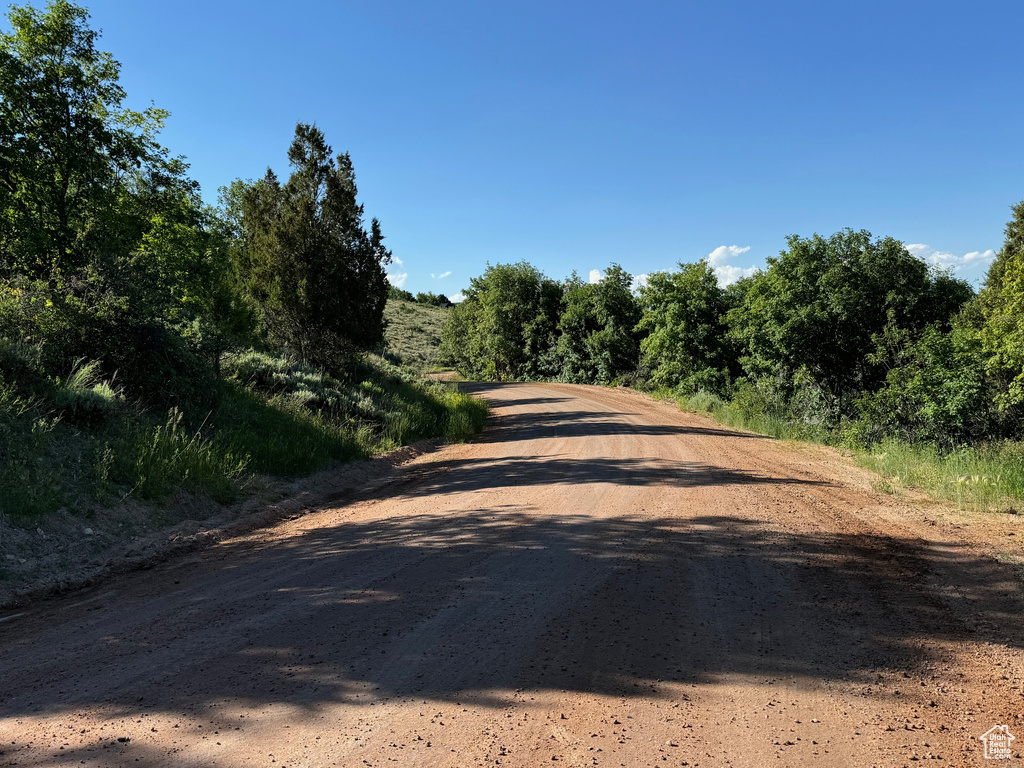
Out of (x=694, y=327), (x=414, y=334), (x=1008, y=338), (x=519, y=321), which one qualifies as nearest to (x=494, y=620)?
(x=1008, y=338)

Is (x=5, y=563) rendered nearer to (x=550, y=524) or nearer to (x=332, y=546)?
(x=332, y=546)

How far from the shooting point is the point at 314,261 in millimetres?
17484

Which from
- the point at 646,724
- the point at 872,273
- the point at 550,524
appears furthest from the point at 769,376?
the point at 646,724

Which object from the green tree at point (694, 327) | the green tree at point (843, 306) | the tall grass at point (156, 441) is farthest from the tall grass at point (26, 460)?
the green tree at point (694, 327)

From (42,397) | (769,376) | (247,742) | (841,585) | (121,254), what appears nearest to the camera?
(247,742)

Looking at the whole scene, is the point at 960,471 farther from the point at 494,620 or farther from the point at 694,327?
the point at 694,327

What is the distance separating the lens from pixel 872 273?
14.8 metres

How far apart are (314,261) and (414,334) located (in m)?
46.1

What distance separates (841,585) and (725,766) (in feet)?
9.20

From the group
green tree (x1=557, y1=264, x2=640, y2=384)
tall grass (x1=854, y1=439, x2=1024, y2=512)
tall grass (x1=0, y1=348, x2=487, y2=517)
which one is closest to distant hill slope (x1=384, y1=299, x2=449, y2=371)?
green tree (x1=557, y1=264, x2=640, y2=384)

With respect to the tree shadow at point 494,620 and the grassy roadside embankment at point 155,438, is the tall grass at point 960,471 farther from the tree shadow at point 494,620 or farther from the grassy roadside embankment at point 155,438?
the grassy roadside embankment at point 155,438

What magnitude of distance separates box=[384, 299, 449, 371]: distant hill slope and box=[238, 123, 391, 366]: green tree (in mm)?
25221

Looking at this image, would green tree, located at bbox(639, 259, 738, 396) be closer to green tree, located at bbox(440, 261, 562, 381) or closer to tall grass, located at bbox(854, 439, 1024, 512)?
tall grass, located at bbox(854, 439, 1024, 512)

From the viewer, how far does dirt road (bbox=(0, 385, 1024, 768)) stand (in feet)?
9.13
